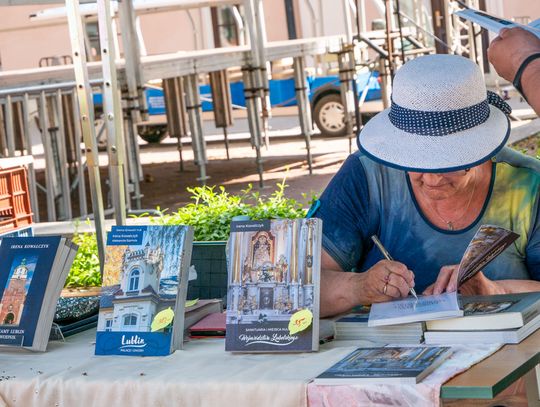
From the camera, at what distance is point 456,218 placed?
3225mm

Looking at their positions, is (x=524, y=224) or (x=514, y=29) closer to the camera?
(x=514, y=29)

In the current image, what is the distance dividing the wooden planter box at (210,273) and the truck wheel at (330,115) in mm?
13265

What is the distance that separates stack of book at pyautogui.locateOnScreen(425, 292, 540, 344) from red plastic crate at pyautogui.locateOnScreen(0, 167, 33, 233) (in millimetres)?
3829

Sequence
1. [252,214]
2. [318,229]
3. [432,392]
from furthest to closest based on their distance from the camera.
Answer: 1. [252,214]
2. [318,229]
3. [432,392]

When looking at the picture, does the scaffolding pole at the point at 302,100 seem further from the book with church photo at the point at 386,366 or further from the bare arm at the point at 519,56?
the book with church photo at the point at 386,366

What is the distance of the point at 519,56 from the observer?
2754 mm

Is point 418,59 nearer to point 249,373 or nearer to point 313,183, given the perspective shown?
point 249,373

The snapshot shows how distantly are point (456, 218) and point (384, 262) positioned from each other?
318mm

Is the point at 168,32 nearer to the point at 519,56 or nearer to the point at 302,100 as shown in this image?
the point at 302,100

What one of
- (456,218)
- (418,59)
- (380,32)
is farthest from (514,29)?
(380,32)

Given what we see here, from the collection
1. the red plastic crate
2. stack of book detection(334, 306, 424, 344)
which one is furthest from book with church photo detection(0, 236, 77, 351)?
the red plastic crate

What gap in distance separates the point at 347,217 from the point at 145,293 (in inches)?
27.5

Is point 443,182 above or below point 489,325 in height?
above

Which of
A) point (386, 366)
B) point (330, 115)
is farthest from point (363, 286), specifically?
point (330, 115)
